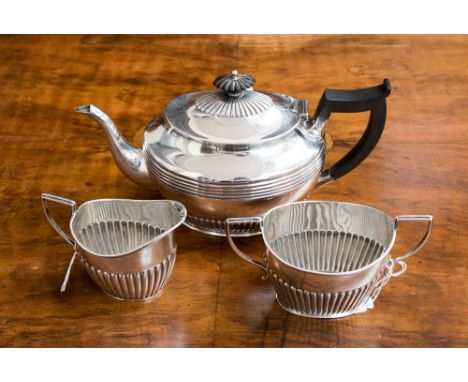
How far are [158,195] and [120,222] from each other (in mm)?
135

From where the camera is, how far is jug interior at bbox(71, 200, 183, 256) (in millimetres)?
1150

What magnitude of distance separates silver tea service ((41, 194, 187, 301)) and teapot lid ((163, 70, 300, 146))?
11 cm

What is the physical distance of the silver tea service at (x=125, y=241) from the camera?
107cm

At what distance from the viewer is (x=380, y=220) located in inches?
44.3

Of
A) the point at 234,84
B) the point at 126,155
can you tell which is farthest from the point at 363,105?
the point at 126,155

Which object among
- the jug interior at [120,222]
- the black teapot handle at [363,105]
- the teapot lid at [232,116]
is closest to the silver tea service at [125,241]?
the jug interior at [120,222]

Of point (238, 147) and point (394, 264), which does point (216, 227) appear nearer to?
point (238, 147)

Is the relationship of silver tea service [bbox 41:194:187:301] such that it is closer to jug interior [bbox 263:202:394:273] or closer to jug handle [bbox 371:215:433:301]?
jug interior [bbox 263:202:394:273]

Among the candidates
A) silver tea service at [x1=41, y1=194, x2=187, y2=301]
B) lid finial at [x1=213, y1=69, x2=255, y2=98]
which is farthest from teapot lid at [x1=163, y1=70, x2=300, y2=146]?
silver tea service at [x1=41, y1=194, x2=187, y2=301]

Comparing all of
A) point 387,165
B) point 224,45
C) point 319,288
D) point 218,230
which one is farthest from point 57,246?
point 224,45

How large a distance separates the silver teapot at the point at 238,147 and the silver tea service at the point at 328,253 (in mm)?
43

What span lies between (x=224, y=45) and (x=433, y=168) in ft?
1.91

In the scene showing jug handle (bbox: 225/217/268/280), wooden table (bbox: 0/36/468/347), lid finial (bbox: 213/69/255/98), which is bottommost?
wooden table (bbox: 0/36/468/347)
